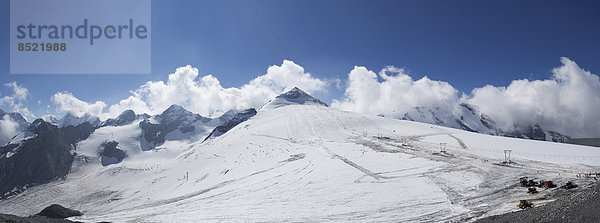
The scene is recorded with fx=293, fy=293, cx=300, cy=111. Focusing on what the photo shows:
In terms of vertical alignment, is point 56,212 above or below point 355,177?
below

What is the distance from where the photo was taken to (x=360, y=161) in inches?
2285

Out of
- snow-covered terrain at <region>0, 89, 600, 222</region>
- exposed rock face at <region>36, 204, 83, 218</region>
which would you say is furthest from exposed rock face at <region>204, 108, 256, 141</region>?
exposed rock face at <region>36, 204, 83, 218</region>

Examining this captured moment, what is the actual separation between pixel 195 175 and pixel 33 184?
184261mm

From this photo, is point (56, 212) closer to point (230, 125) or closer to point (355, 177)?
point (355, 177)

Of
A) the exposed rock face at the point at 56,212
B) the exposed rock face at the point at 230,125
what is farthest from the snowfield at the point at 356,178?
the exposed rock face at the point at 230,125


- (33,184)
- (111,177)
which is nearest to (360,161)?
(111,177)

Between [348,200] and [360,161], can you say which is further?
[360,161]

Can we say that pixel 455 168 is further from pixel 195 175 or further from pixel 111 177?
pixel 111 177

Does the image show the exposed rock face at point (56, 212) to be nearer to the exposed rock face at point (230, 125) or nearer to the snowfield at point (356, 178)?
the snowfield at point (356, 178)

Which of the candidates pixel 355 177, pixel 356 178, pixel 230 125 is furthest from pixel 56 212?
pixel 230 125

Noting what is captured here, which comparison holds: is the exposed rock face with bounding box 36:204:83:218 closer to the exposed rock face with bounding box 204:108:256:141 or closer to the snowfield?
the snowfield

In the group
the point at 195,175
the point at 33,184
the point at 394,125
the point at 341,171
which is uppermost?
the point at 394,125

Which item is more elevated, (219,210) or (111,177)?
(219,210)

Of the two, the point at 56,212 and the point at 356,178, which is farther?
the point at 356,178
